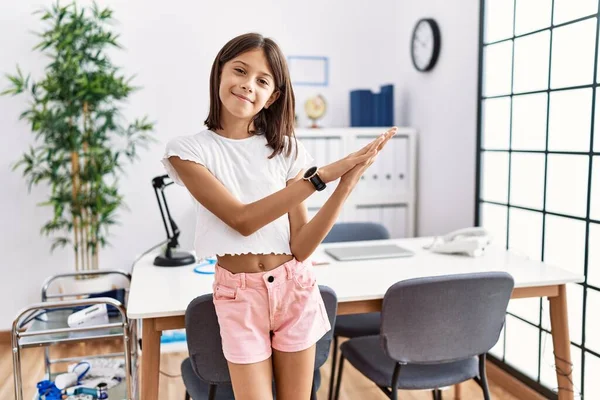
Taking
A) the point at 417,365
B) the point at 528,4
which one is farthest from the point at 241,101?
the point at 528,4

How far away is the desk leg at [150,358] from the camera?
1.73 m

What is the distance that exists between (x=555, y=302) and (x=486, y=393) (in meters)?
0.43

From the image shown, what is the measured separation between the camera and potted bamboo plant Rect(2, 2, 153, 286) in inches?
134

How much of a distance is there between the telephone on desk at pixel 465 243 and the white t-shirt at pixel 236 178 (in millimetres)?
1171

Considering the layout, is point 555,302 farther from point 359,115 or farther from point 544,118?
point 359,115

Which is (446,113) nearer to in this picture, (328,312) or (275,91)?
(328,312)

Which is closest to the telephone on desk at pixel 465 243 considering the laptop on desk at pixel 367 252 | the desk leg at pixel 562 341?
the laptop on desk at pixel 367 252

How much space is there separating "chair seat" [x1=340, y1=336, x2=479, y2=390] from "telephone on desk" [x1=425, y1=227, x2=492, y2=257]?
487mm

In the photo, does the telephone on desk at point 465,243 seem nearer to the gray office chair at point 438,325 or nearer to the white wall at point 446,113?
the gray office chair at point 438,325

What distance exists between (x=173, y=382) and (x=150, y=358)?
1400mm

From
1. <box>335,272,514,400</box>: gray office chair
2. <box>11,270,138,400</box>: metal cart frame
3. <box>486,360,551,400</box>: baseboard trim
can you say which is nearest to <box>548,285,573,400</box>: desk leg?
<box>335,272,514,400</box>: gray office chair

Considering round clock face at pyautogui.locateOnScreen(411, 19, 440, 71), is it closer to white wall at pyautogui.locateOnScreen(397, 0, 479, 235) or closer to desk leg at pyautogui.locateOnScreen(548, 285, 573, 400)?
white wall at pyautogui.locateOnScreen(397, 0, 479, 235)

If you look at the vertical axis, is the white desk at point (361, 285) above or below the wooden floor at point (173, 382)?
above

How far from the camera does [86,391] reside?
2.19 metres
